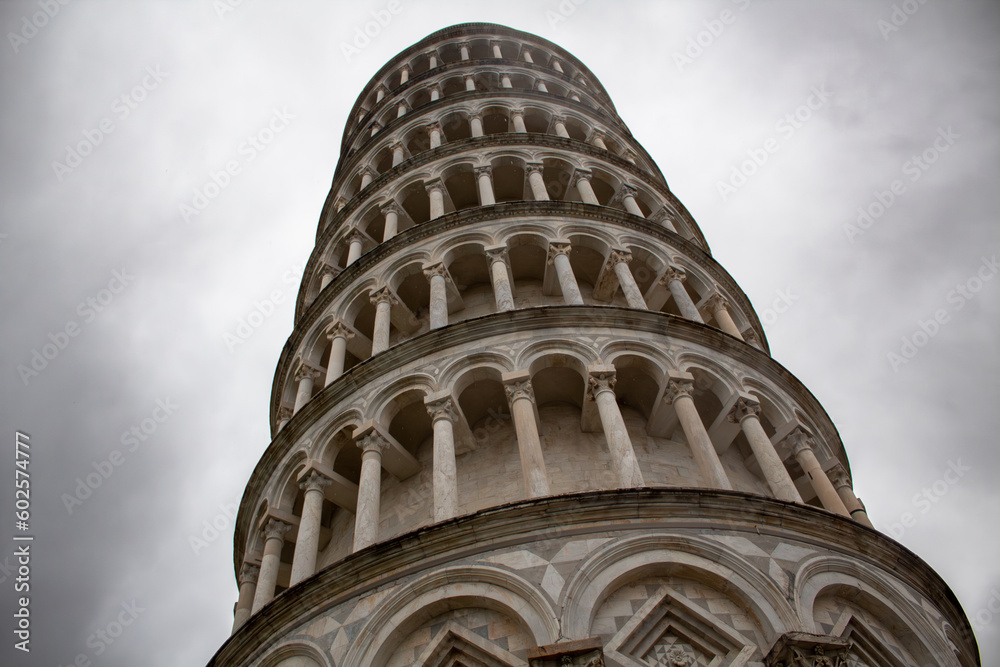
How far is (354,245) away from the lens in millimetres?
21359

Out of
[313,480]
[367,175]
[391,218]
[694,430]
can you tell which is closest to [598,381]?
[694,430]

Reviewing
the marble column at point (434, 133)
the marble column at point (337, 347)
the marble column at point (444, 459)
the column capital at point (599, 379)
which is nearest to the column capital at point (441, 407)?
the marble column at point (444, 459)

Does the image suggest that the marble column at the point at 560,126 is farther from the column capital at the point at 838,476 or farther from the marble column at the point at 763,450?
the column capital at the point at 838,476

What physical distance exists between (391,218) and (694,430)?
11.5m

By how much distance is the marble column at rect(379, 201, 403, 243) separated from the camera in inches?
806

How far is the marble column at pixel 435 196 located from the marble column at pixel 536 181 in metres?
2.37

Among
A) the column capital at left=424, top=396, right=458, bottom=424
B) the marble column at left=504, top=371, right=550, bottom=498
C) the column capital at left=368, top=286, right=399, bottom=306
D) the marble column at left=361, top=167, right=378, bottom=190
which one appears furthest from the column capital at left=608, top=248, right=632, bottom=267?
the marble column at left=361, top=167, right=378, bottom=190

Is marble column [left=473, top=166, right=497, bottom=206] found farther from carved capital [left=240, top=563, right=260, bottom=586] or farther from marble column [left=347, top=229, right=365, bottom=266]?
carved capital [left=240, top=563, right=260, bottom=586]

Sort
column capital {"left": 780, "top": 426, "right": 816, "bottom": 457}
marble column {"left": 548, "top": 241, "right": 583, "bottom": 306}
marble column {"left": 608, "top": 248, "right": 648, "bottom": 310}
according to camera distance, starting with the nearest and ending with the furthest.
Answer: column capital {"left": 780, "top": 426, "right": 816, "bottom": 457}
marble column {"left": 548, "top": 241, "right": 583, "bottom": 306}
marble column {"left": 608, "top": 248, "right": 648, "bottom": 310}

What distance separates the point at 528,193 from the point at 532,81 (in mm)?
8236

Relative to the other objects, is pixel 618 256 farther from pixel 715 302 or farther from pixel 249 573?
pixel 249 573

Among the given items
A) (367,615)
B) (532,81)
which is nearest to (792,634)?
(367,615)

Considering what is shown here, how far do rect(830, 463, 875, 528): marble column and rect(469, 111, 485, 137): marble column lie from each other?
14019mm

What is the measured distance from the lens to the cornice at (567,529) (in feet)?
33.3
